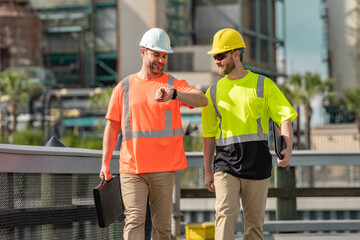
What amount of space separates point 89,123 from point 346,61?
4374 centimetres

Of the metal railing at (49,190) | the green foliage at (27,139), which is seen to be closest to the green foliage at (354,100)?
the green foliage at (27,139)

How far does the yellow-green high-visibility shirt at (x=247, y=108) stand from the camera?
5027 mm

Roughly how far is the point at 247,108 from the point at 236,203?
689mm

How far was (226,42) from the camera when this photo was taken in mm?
5055

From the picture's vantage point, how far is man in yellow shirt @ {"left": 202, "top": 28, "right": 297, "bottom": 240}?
4977 millimetres

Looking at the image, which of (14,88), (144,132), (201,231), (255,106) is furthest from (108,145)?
(14,88)

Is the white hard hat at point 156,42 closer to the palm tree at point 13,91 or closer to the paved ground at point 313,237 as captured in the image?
the paved ground at point 313,237

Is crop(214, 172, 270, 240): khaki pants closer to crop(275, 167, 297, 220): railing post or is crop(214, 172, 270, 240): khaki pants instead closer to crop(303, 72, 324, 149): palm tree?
crop(275, 167, 297, 220): railing post

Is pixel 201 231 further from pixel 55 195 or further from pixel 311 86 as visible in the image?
pixel 311 86

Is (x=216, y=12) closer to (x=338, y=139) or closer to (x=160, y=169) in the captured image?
(x=338, y=139)

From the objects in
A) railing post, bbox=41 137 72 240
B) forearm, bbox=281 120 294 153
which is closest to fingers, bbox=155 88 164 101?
forearm, bbox=281 120 294 153

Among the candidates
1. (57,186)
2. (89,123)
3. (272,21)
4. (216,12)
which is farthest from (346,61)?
(57,186)

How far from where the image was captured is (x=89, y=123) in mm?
79375

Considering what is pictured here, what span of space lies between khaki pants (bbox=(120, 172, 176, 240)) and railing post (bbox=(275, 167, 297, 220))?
141 inches
